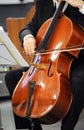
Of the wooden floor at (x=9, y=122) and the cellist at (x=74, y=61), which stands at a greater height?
the cellist at (x=74, y=61)

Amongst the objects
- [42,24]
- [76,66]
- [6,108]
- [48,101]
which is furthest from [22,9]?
[48,101]

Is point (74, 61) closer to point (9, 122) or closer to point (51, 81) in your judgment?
point (51, 81)

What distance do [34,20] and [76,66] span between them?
1.43 ft

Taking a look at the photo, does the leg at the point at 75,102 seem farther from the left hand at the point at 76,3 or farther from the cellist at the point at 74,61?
the left hand at the point at 76,3

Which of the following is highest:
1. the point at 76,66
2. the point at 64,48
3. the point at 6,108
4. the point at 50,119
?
the point at 64,48

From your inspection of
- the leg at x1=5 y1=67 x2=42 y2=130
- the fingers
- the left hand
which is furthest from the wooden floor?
the left hand

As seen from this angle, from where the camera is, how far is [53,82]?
4.34 feet

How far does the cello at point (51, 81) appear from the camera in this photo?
1.29 metres

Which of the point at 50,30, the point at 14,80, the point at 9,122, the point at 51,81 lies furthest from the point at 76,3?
the point at 9,122

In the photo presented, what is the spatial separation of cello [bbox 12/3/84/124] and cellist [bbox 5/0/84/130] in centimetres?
4

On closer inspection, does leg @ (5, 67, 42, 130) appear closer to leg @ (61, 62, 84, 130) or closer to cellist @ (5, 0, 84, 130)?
cellist @ (5, 0, 84, 130)

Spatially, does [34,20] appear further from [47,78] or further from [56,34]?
[47,78]

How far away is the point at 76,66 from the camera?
150 cm

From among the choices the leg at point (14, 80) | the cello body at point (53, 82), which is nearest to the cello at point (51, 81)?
the cello body at point (53, 82)
